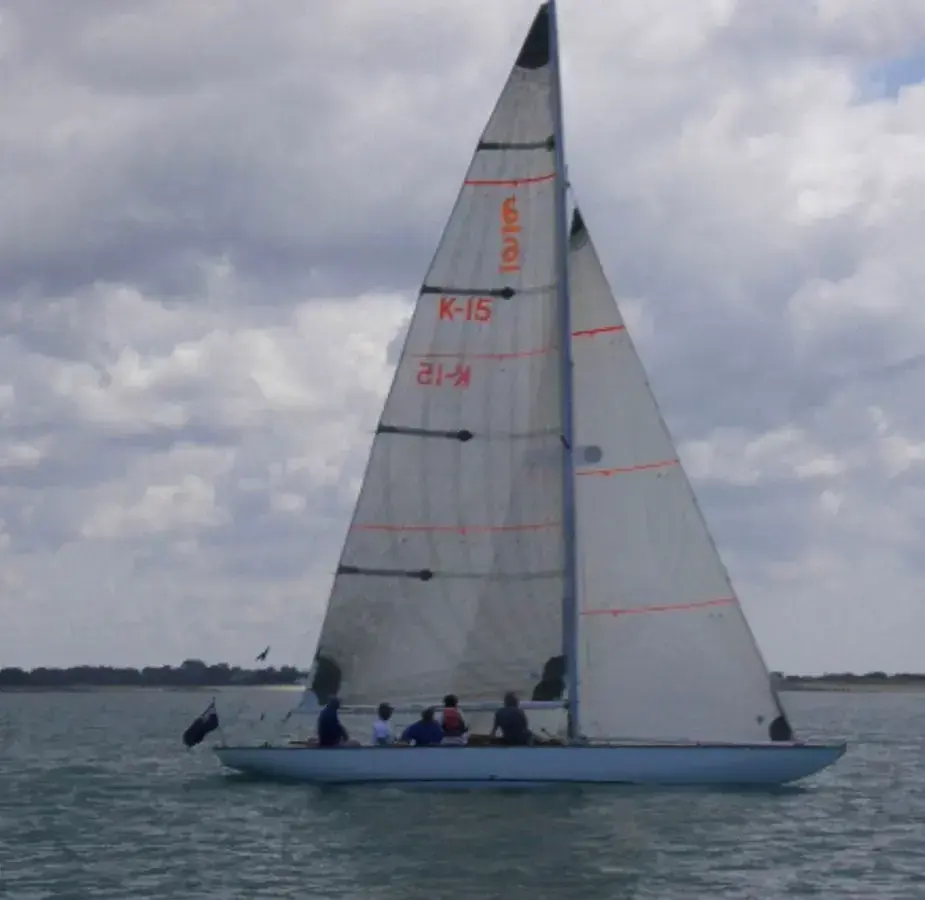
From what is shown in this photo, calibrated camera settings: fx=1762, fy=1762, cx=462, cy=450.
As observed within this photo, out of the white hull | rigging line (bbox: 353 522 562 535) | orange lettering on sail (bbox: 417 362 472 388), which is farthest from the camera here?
orange lettering on sail (bbox: 417 362 472 388)

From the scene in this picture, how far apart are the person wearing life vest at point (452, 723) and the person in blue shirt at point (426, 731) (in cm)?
23

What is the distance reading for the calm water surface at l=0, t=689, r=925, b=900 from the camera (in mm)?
22047

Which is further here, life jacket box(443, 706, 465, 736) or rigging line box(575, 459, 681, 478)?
rigging line box(575, 459, 681, 478)

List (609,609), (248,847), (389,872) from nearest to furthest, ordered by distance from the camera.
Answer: (389,872) < (248,847) < (609,609)

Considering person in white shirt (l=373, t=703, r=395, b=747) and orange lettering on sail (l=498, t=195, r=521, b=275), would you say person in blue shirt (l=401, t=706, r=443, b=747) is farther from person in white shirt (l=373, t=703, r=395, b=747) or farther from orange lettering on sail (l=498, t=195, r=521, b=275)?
orange lettering on sail (l=498, t=195, r=521, b=275)

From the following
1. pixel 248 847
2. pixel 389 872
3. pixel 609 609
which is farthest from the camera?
pixel 609 609

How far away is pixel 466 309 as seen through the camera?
30844 millimetres

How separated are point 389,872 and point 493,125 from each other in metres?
14.0

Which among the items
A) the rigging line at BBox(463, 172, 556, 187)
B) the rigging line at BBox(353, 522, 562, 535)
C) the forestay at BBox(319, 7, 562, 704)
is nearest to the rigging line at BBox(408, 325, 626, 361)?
the forestay at BBox(319, 7, 562, 704)

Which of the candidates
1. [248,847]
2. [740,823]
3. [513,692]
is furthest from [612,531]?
[248,847]

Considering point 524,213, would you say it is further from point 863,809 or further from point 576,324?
point 863,809

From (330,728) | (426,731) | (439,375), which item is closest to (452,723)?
(426,731)

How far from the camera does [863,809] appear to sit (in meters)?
31.9

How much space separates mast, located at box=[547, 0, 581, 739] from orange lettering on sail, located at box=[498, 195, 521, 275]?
71 cm
